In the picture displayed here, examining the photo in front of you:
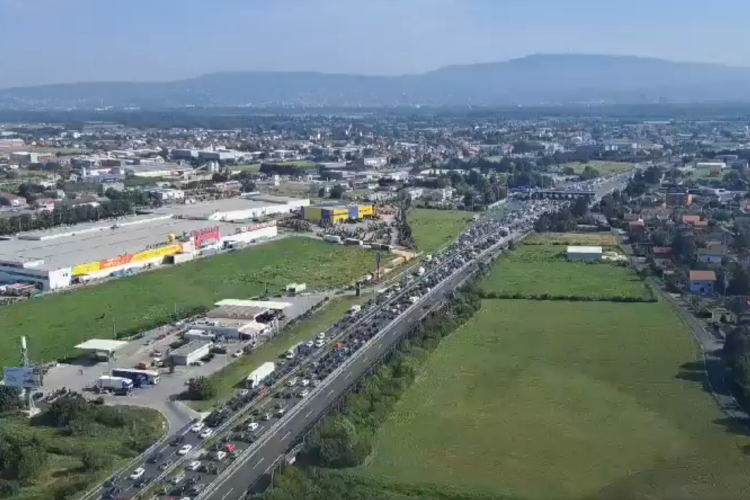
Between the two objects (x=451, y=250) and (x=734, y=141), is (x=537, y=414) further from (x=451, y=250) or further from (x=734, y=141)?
(x=734, y=141)

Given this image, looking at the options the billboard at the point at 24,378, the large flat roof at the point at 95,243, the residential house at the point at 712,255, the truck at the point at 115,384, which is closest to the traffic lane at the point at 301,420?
the truck at the point at 115,384

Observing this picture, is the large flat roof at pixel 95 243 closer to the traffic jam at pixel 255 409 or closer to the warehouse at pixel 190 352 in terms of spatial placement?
the warehouse at pixel 190 352

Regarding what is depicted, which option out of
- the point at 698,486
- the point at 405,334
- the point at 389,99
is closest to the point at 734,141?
the point at 405,334

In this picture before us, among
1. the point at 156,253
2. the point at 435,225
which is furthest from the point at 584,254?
the point at 156,253

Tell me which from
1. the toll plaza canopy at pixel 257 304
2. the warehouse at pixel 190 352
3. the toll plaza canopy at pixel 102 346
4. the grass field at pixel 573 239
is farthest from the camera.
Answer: the grass field at pixel 573 239

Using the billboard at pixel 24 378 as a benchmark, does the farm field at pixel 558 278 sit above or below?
below
